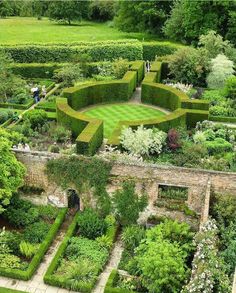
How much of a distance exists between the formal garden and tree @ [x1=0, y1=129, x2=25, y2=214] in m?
0.07

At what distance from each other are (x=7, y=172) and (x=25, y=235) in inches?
127

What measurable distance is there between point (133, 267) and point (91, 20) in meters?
67.5

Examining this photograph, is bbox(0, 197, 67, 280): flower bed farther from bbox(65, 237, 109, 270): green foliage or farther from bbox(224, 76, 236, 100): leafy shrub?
bbox(224, 76, 236, 100): leafy shrub

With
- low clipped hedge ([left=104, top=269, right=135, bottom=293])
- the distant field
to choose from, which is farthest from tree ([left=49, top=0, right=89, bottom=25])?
low clipped hedge ([left=104, top=269, right=135, bottom=293])

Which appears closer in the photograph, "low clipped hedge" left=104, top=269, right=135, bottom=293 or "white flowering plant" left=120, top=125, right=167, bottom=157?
"low clipped hedge" left=104, top=269, right=135, bottom=293

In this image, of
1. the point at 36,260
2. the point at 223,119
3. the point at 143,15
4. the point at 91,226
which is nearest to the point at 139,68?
the point at 223,119

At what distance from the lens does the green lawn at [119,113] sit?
113 ft

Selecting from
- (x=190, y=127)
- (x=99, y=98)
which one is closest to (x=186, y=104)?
(x=190, y=127)

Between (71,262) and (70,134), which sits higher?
(70,134)

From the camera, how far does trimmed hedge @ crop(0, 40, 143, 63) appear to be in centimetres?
4803

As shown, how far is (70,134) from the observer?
3033cm

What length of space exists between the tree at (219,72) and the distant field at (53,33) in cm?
2233

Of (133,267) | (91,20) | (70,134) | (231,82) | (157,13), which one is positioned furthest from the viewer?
(91,20)

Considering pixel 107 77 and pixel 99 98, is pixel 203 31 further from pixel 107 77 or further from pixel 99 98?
pixel 99 98
